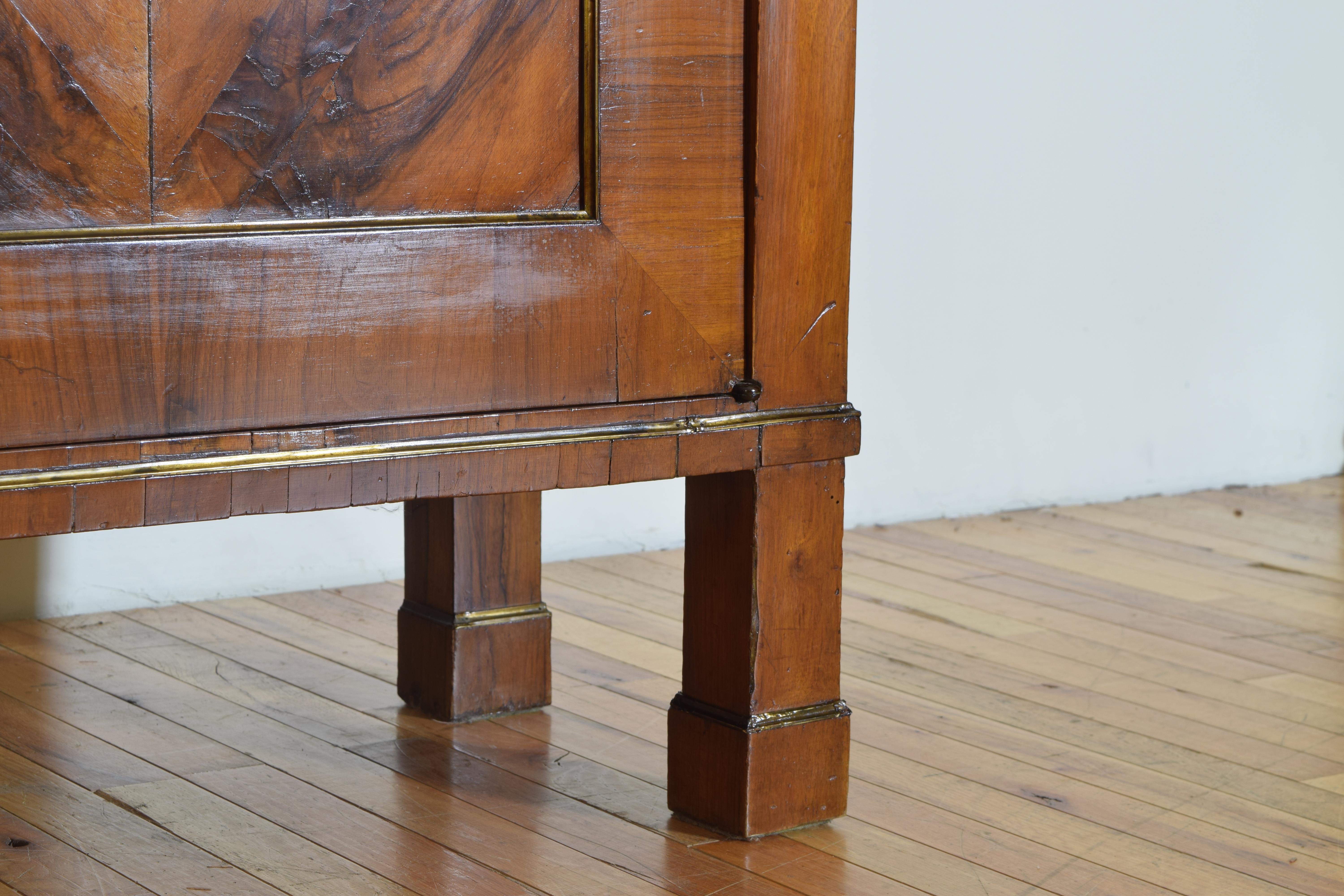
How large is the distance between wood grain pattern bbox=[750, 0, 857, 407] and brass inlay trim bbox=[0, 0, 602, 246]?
0.15m

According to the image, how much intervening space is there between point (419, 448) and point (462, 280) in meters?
0.14

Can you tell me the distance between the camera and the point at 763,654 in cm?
150

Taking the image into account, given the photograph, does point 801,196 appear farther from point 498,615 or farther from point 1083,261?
point 1083,261

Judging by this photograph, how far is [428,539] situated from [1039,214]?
1751 mm

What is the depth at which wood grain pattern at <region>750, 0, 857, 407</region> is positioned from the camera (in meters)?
1.41

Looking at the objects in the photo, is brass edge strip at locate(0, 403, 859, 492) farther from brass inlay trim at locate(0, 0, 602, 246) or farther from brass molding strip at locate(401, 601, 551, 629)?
brass molding strip at locate(401, 601, 551, 629)

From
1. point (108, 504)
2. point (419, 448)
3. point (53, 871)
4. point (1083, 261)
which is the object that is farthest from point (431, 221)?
point (1083, 261)

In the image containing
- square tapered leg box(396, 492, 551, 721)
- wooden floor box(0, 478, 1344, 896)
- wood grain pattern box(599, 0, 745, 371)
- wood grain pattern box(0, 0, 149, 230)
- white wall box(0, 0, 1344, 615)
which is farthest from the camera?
white wall box(0, 0, 1344, 615)

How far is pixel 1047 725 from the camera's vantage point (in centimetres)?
192

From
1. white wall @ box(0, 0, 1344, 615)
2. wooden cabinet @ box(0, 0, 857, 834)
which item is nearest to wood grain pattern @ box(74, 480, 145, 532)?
wooden cabinet @ box(0, 0, 857, 834)

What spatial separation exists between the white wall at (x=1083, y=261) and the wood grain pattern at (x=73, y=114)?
150 centimetres

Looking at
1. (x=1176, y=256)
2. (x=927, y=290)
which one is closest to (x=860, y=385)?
(x=927, y=290)

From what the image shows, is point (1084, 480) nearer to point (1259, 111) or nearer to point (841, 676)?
point (1259, 111)

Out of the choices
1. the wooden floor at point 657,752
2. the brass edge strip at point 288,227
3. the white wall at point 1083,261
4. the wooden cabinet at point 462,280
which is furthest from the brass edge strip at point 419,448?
the white wall at point 1083,261
